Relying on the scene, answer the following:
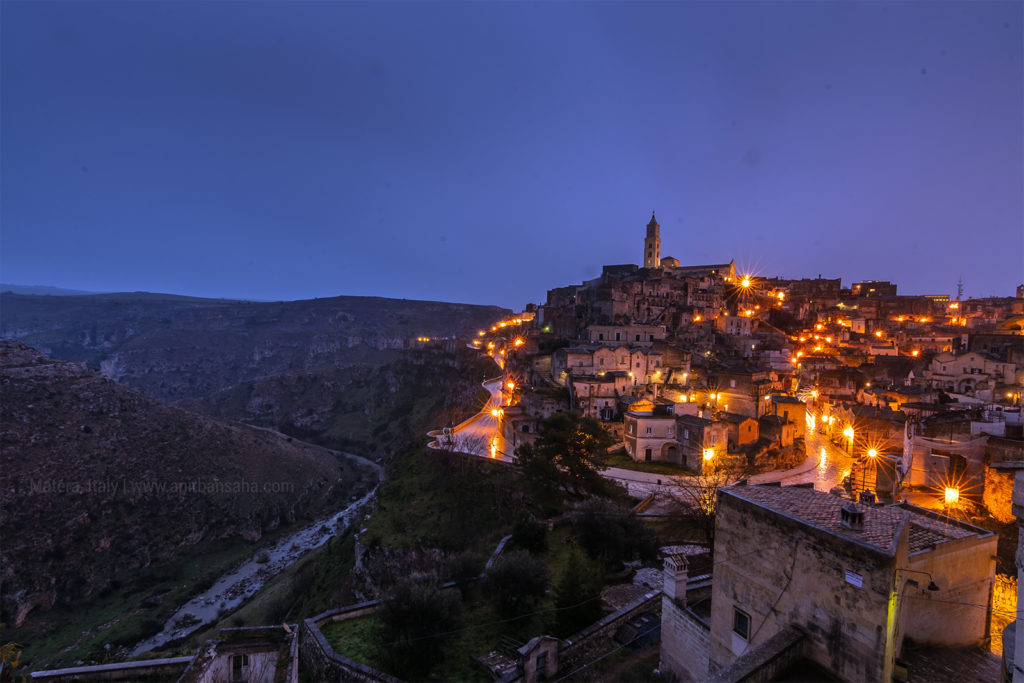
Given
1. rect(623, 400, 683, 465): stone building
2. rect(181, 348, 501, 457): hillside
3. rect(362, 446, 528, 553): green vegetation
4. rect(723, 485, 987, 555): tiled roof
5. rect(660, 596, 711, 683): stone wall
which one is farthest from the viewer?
rect(181, 348, 501, 457): hillside

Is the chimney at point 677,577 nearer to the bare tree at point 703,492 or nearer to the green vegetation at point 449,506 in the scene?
the bare tree at point 703,492

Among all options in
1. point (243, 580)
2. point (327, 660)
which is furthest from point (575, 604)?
point (243, 580)

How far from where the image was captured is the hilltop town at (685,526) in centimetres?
812

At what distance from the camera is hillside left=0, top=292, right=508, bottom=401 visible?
119 m

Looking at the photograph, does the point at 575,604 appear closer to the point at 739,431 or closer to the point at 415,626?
the point at 415,626

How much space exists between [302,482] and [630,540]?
150ft

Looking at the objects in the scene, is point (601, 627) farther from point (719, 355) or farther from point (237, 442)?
point (237, 442)

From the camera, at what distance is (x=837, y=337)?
198ft

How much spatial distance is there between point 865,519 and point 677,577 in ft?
16.0

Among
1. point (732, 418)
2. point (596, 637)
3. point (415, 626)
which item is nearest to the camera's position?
point (596, 637)

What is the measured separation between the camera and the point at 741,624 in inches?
362

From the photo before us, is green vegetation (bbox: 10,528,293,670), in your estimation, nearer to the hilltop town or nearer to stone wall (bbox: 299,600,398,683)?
the hilltop town

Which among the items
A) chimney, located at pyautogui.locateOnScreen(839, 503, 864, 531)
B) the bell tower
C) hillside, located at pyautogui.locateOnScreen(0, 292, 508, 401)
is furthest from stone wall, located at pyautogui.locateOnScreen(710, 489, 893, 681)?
hillside, located at pyautogui.locateOnScreen(0, 292, 508, 401)

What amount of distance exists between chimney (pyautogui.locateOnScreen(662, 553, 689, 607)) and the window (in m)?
2.24
